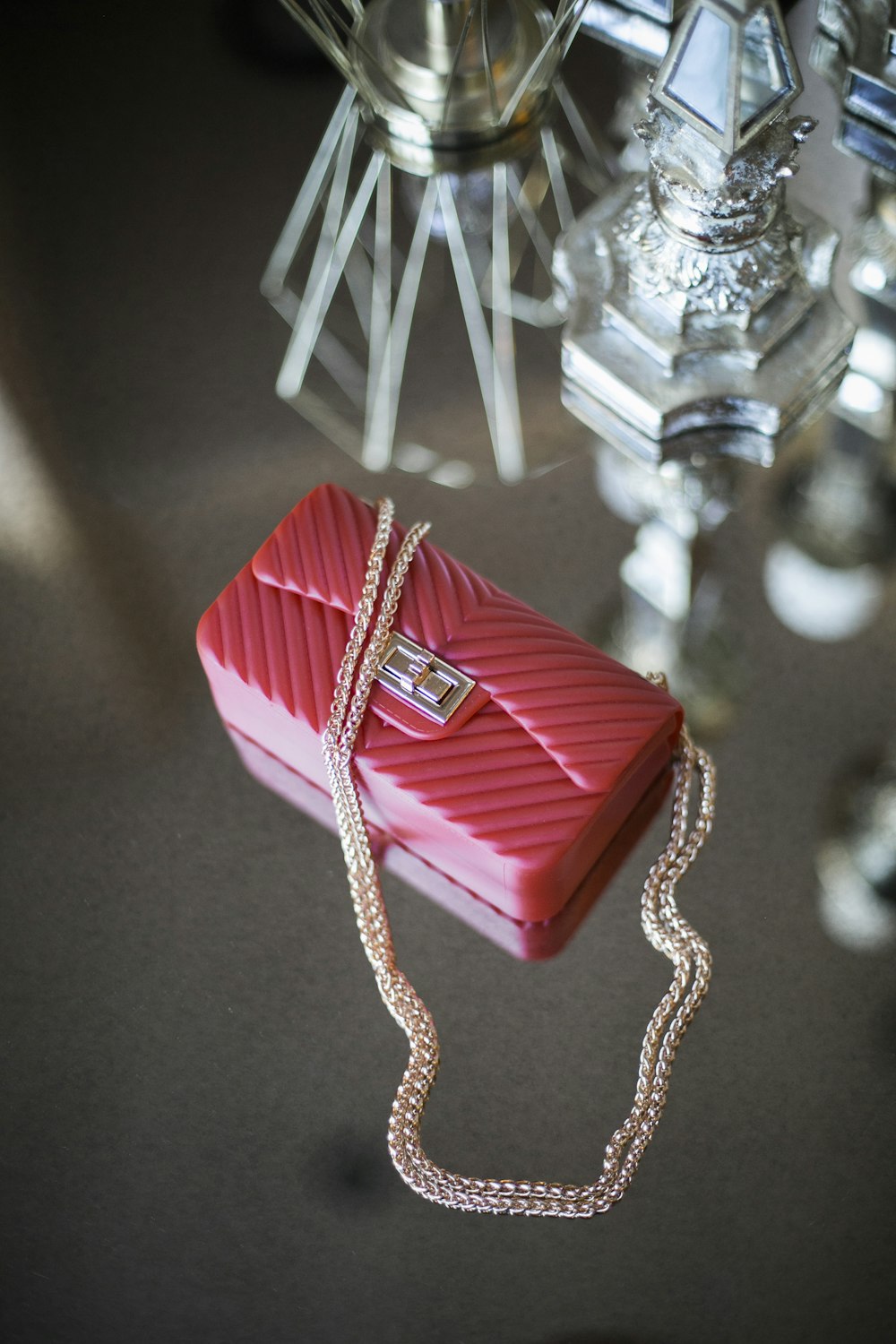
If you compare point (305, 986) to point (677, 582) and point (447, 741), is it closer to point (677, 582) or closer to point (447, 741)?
point (447, 741)

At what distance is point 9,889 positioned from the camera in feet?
2.43

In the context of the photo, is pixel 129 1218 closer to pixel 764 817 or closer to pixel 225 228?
pixel 764 817

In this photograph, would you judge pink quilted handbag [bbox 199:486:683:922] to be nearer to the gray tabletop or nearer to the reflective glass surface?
the gray tabletop

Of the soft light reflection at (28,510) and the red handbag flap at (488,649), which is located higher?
the red handbag flap at (488,649)

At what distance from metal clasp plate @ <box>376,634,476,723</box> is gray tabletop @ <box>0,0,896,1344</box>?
0.11 meters

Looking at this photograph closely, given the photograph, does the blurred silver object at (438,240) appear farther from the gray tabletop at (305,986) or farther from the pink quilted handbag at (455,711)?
the pink quilted handbag at (455,711)

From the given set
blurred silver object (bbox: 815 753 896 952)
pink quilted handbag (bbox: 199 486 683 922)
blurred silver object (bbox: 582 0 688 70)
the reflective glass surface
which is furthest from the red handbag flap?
blurred silver object (bbox: 582 0 688 70)

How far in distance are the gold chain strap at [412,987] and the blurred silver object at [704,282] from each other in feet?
0.49

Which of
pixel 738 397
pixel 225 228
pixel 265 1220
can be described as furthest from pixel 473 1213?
pixel 225 228

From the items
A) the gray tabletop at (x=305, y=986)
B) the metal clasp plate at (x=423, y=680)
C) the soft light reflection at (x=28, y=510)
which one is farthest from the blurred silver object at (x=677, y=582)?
the soft light reflection at (x=28, y=510)

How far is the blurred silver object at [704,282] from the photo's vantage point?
656 mm

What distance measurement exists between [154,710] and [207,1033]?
0.57ft

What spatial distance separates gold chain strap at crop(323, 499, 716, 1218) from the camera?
66 cm

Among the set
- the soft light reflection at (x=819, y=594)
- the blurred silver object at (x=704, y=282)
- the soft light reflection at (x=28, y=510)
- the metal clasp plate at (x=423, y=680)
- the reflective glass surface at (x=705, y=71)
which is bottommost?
the soft light reflection at (x=28, y=510)
